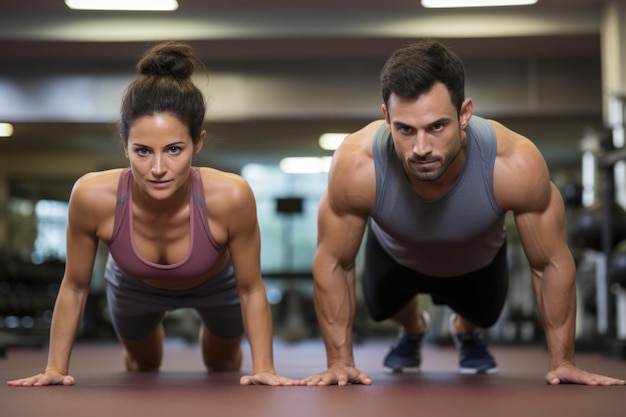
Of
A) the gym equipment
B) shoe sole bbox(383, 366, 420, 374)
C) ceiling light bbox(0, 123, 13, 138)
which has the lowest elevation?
shoe sole bbox(383, 366, 420, 374)

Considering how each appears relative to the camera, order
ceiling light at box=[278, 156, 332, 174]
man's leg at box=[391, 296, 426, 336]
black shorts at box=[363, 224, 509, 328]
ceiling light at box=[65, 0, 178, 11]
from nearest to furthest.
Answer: black shorts at box=[363, 224, 509, 328] < man's leg at box=[391, 296, 426, 336] < ceiling light at box=[65, 0, 178, 11] < ceiling light at box=[278, 156, 332, 174]

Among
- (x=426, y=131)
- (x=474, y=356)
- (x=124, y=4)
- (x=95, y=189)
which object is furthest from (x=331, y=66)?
(x=426, y=131)

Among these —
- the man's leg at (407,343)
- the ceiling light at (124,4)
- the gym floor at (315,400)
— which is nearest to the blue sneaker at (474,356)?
the man's leg at (407,343)

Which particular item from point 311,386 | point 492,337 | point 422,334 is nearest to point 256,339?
point 311,386

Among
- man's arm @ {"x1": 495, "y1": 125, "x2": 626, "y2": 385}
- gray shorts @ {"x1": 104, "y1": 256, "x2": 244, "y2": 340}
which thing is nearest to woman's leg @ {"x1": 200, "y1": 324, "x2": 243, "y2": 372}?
gray shorts @ {"x1": 104, "y1": 256, "x2": 244, "y2": 340}

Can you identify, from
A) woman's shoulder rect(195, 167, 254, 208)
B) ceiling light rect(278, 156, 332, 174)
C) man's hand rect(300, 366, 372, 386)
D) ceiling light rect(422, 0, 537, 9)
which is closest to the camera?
man's hand rect(300, 366, 372, 386)

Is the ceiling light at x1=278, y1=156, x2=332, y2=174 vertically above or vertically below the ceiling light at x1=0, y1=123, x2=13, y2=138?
above

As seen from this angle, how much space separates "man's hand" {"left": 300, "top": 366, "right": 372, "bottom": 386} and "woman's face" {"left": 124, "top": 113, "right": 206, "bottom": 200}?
1.97 ft

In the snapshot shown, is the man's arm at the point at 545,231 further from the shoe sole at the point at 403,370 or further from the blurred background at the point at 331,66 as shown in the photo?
the blurred background at the point at 331,66

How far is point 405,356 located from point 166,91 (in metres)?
1.43

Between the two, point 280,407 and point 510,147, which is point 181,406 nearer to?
point 280,407

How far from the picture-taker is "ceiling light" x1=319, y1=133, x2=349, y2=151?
30.3 feet

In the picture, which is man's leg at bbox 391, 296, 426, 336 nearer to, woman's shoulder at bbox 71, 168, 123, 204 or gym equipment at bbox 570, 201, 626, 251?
woman's shoulder at bbox 71, 168, 123, 204

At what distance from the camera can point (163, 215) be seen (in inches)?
91.6
